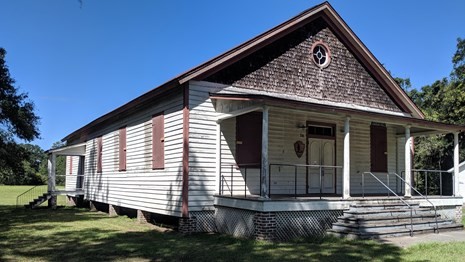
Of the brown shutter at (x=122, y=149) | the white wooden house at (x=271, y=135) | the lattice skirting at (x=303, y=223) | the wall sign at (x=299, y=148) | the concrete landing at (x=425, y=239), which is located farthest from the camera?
the brown shutter at (x=122, y=149)

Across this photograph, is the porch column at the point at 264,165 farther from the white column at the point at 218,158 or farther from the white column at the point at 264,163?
the white column at the point at 218,158

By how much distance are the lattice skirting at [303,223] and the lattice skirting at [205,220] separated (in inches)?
89.3

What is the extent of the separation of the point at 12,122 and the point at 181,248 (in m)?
16.1

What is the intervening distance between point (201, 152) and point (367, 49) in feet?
24.4

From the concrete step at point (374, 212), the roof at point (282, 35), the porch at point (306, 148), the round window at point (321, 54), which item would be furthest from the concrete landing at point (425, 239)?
the round window at point (321, 54)

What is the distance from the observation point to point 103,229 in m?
12.9

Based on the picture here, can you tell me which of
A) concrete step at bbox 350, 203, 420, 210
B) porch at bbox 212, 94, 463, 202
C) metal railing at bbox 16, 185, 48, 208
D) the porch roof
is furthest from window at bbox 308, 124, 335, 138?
metal railing at bbox 16, 185, 48, 208

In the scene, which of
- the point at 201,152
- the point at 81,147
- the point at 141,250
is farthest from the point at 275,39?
the point at 81,147

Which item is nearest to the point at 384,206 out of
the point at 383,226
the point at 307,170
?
the point at 383,226

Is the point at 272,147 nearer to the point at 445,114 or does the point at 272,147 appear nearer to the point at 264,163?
the point at 264,163

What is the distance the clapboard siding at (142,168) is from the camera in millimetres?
12344

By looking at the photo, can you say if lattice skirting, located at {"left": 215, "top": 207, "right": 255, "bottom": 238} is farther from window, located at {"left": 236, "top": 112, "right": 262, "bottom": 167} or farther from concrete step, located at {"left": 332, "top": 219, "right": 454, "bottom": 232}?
concrete step, located at {"left": 332, "top": 219, "right": 454, "bottom": 232}

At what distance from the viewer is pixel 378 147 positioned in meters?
15.8

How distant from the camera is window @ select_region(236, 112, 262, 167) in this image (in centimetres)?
1265
